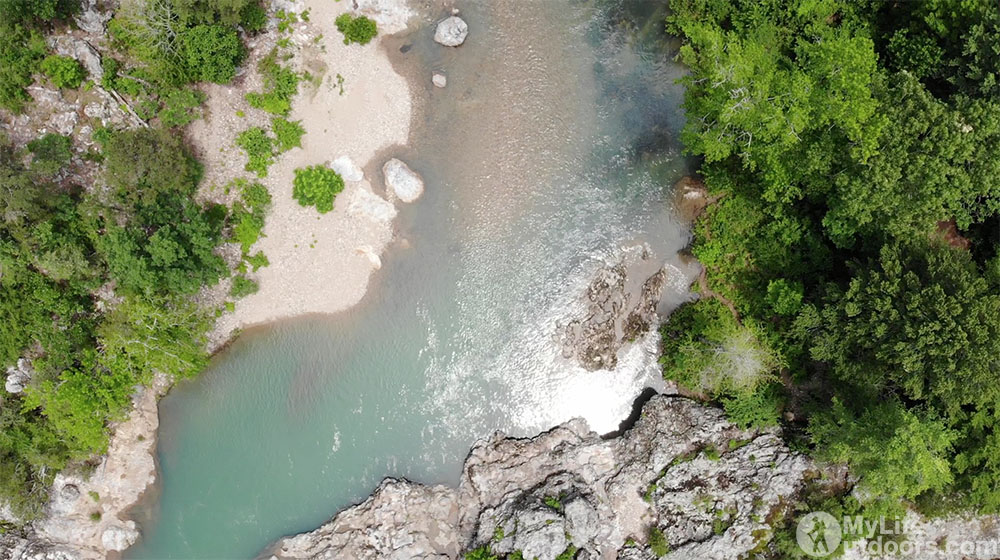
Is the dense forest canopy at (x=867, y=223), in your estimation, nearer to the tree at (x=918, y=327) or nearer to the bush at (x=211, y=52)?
the tree at (x=918, y=327)

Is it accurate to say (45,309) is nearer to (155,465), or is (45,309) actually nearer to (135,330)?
(135,330)

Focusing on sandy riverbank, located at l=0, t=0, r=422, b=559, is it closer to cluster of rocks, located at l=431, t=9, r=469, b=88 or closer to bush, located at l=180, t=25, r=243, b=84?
bush, located at l=180, t=25, r=243, b=84

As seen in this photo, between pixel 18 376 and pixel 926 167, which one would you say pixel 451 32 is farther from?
pixel 18 376

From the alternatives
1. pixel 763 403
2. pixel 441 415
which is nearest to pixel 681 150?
pixel 763 403

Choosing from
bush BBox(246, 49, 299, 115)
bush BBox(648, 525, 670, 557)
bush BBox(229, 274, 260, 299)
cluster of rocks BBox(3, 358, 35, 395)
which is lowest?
cluster of rocks BBox(3, 358, 35, 395)

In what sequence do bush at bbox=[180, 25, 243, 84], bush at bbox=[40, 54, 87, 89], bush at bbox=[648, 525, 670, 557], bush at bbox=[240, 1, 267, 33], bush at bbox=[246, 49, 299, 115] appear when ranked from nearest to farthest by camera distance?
bush at bbox=[40, 54, 87, 89]
bush at bbox=[180, 25, 243, 84]
bush at bbox=[240, 1, 267, 33]
bush at bbox=[648, 525, 670, 557]
bush at bbox=[246, 49, 299, 115]

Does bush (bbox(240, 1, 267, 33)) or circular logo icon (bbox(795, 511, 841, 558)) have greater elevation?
bush (bbox(240, 1, 267, 33))

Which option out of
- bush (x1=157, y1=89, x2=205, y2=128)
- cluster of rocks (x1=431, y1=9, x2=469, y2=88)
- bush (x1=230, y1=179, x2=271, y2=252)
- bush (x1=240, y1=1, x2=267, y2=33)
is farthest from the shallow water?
bush (x1=157, y1=89, x2=205, y2=128)
